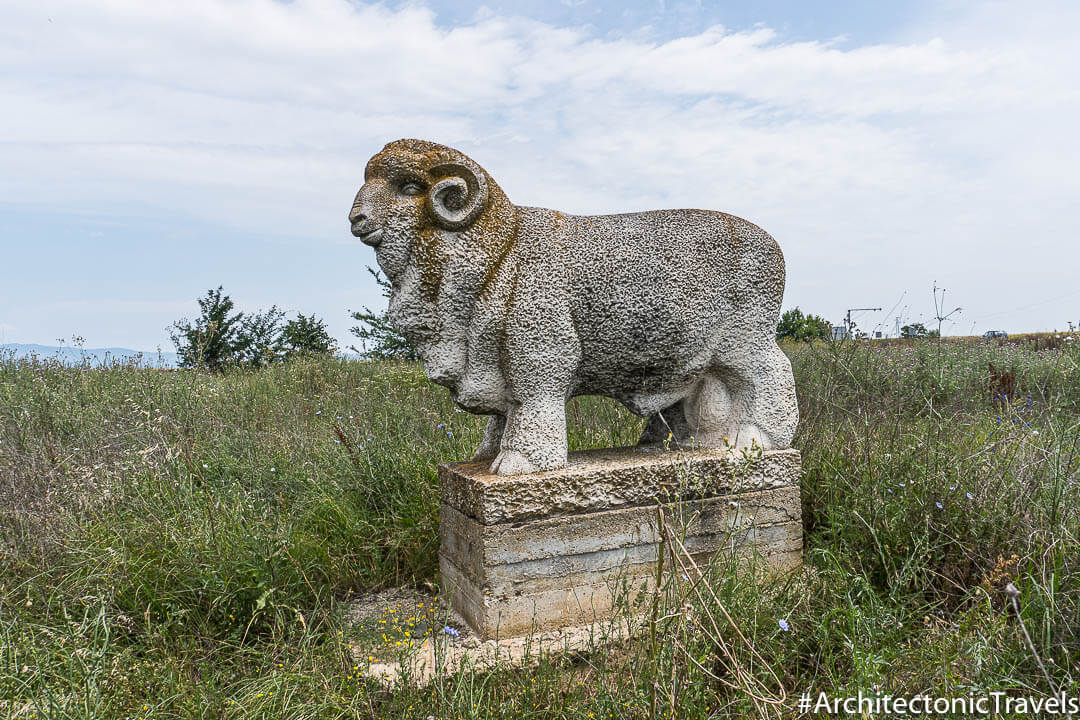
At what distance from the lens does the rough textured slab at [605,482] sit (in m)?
2.49

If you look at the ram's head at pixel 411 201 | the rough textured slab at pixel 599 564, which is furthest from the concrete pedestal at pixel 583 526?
the ram's head at pixel 411 201

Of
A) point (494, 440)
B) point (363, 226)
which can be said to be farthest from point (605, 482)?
point (363, 226)

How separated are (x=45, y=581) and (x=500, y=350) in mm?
2135

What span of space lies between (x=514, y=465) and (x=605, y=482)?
0.35 metres

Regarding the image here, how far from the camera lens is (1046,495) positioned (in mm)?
2846

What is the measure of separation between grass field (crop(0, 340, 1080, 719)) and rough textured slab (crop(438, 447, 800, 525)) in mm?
389

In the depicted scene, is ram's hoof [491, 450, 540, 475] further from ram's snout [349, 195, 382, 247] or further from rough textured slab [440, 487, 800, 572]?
ram's snout [349, 195, 382, 247]

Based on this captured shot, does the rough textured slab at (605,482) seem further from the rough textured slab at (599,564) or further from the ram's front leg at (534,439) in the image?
the rough textured slab at (599,564)

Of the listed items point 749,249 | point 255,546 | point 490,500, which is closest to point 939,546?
point 749,249

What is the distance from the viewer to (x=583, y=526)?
2607 mm

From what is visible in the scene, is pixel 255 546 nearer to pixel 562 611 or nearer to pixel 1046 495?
pixel 562 611

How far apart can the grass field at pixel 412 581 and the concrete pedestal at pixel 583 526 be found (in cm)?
Result: 24

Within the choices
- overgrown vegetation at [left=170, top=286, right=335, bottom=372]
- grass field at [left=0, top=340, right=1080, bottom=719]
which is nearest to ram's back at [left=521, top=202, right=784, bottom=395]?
grass field at [left=0, top=340, right=1080, bottom=719]

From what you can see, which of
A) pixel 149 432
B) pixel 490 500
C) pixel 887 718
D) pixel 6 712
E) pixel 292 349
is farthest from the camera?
pixel 292 349
